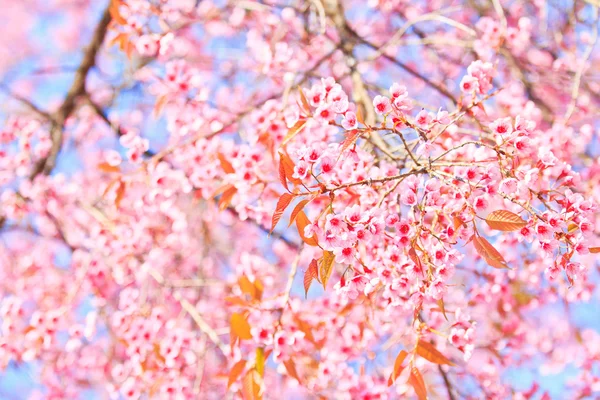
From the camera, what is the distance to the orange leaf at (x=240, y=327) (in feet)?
6.19

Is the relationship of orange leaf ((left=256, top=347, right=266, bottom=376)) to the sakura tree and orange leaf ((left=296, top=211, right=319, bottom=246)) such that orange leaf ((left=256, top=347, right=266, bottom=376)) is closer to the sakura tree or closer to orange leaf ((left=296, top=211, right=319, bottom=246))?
the sakura tree

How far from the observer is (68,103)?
3809mm

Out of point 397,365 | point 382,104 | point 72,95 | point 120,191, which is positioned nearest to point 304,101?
point 382,104

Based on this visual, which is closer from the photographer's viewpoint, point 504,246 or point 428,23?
point 504,246

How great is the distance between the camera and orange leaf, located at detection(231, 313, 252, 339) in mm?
1887

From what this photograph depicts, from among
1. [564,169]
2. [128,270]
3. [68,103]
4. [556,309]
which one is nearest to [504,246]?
[564,169]

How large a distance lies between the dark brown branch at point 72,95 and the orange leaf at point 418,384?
2.85m

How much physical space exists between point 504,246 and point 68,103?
289 centimetres

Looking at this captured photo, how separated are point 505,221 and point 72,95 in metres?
3.20

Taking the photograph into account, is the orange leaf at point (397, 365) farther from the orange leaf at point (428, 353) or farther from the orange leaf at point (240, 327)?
the orange leaf at point (240, 327)

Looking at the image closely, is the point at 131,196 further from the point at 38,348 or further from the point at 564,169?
the point at 564,169

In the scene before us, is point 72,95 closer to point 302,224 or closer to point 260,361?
point 260,361

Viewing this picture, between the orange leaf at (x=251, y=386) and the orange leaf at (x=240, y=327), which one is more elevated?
the orange leaf at (x=240, y=327)

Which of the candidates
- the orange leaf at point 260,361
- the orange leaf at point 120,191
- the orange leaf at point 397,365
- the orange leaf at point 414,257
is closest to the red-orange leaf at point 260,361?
the orange leaf at point 260,361
